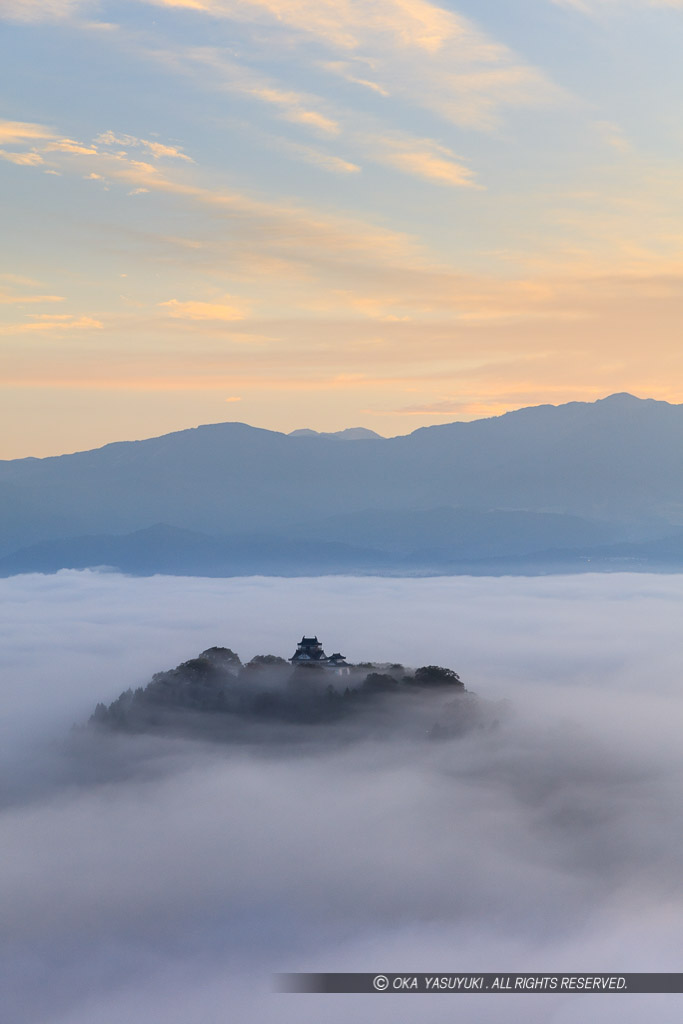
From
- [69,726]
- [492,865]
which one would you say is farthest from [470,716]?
[69,726]

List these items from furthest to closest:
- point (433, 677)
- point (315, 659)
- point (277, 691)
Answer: point (315, 659)
point (433, 677)
point (277, 691)

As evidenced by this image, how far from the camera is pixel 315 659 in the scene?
109 m

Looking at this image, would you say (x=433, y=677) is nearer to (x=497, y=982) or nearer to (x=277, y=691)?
(x=277, y=691)

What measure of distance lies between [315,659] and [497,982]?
125 ft

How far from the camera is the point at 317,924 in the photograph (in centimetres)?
9450

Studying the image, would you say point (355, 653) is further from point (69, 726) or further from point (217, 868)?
point (217, 868)

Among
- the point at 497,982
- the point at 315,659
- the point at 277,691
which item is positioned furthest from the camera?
the point at 315,659

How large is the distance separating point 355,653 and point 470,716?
229ft

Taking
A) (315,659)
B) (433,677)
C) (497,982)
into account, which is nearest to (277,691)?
(315,659)

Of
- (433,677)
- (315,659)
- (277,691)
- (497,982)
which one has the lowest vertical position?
(497,982)

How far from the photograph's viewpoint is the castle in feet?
354

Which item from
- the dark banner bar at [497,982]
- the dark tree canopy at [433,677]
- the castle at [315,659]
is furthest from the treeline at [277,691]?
the dark banner bar at [497,982]

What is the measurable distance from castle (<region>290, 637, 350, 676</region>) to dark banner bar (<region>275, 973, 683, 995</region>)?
1184 inches

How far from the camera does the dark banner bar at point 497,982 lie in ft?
242
